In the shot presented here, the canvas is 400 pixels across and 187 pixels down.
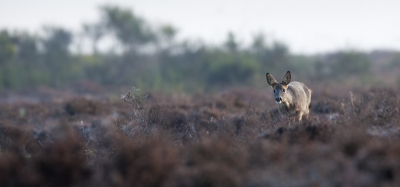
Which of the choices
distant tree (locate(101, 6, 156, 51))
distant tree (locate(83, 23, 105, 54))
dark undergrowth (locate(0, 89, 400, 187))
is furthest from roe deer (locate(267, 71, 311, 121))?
distant tree (locate(83, 23, 105, 54))

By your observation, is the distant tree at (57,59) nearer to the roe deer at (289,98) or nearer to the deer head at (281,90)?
the roe deer at (289,98)

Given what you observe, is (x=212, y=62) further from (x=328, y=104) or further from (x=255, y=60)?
(x=328, y=104)

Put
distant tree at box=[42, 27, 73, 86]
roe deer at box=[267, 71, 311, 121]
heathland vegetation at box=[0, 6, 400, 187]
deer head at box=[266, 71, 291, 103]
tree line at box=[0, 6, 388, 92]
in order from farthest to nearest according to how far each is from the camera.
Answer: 1. distant tree at box=[42, 27, 73, 86]
2. tree line at box=[0, 6, 388, 92]
3. roe deer at box=[267, 71, 311, 121]
4. deer head at box=[266, 71, 291, 103]
5. heathland vegetation at box=[0, 6, 400, 187]

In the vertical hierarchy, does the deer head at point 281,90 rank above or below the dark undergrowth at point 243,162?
above

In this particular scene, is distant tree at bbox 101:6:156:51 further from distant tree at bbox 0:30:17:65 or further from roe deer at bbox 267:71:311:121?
roe deer at bbox 267:71:311:121

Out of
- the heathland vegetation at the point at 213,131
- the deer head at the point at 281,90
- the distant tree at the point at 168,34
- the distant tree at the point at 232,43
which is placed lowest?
the heathland vegetation at the point at 213,131

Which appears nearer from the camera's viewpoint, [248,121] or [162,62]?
[248,121]

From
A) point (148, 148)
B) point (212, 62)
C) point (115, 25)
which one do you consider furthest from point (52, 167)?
point (115, 25)

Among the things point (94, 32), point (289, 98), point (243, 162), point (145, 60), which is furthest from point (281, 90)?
point (94, 32)

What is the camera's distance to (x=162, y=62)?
42.6 m

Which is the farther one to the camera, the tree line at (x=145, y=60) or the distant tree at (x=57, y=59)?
the distant tree at (x=57, y=59)

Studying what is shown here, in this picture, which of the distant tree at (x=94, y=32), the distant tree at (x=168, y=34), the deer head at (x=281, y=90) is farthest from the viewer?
the distant tree at (x=94, y=32)

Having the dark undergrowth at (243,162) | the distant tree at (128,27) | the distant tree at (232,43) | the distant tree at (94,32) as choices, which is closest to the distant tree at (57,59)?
the distant tree at (94,32)

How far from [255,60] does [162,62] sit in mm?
11067
